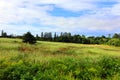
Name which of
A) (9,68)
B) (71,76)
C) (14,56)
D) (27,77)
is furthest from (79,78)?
(14,56)

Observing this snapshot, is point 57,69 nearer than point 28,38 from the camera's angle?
Yes

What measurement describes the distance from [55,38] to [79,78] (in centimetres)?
6350

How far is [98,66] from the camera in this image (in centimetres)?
1159

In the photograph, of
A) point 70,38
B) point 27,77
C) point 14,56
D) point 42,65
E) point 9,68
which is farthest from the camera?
point 70,38

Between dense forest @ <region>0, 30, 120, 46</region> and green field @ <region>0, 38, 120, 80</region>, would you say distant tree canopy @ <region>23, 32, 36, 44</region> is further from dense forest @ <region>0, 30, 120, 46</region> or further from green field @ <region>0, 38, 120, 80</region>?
green field @ <region>0, 38, 120, 80</region>

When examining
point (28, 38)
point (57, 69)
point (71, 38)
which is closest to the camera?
point (57, 69)

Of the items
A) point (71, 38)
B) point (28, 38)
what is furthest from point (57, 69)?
point (71, 38)

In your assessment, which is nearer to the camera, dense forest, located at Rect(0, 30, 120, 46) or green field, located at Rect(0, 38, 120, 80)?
green field, located at Rect(0, 38, 120, 80)

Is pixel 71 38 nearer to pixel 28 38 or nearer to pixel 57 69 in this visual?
pixel 28 38

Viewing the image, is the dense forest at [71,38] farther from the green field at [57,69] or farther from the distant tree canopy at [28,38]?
the green field at [57,69]

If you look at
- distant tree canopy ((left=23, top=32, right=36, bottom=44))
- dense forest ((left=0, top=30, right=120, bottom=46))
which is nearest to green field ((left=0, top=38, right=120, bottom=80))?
distant tree canopy ((left=23, top=32, right=36, bottom=44))

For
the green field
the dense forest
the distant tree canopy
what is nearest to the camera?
the green field

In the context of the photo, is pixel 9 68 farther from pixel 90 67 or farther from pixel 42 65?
pixel 90 67

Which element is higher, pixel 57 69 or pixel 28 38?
pixel 28 38
